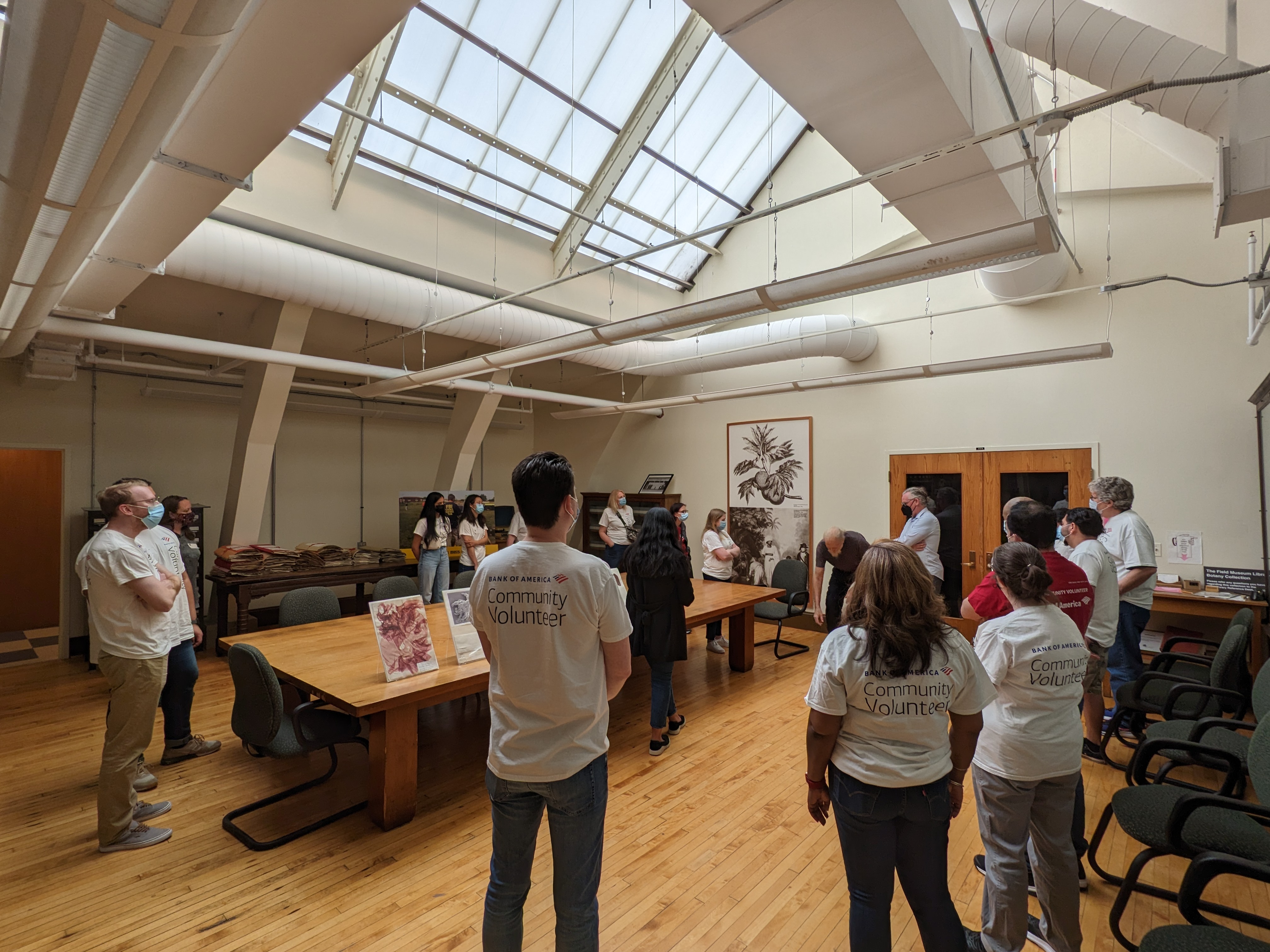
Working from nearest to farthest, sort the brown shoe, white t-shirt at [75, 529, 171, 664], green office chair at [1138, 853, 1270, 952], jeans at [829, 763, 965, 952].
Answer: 1. green office chair at [1138, 853, 1270, 952]
2. jeans at [829, 763, 965, 952]
3. white t-shirt at [75, 529, 171, 664]
4. the brown shoe

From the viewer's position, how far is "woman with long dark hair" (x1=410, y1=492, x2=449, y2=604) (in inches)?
276

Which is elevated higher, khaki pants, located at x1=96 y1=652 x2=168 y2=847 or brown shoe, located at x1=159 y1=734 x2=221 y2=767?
khaki pants, located at x1=96 y1=652 x2=168 y2=847

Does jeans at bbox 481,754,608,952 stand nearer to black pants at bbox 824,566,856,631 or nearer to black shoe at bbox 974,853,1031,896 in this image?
black shoe at bbox 974,853,1031,896

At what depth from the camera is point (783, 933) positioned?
2.34 m

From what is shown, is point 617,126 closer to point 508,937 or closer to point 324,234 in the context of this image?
point 324,234

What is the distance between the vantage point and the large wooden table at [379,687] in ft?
9.91

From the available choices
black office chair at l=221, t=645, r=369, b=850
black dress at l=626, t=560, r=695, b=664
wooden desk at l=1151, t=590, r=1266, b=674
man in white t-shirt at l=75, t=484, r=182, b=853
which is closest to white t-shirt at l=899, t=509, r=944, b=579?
wooden desk at l=1151, t=590, r=1266, b=674

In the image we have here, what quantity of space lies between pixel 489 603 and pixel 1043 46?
11.9ft

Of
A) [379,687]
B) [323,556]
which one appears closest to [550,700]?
[379,687]

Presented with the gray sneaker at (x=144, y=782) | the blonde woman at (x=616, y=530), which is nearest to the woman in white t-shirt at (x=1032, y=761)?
the gray sneaker at (x=144, y=782)

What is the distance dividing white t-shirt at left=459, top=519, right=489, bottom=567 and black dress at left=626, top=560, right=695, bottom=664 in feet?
12.8

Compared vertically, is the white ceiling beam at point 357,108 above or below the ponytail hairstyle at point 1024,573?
above

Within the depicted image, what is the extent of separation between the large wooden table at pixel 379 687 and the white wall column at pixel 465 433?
450 cm

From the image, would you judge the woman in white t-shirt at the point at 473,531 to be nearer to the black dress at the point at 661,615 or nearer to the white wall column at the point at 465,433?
the white wall column at the point at 465,433
